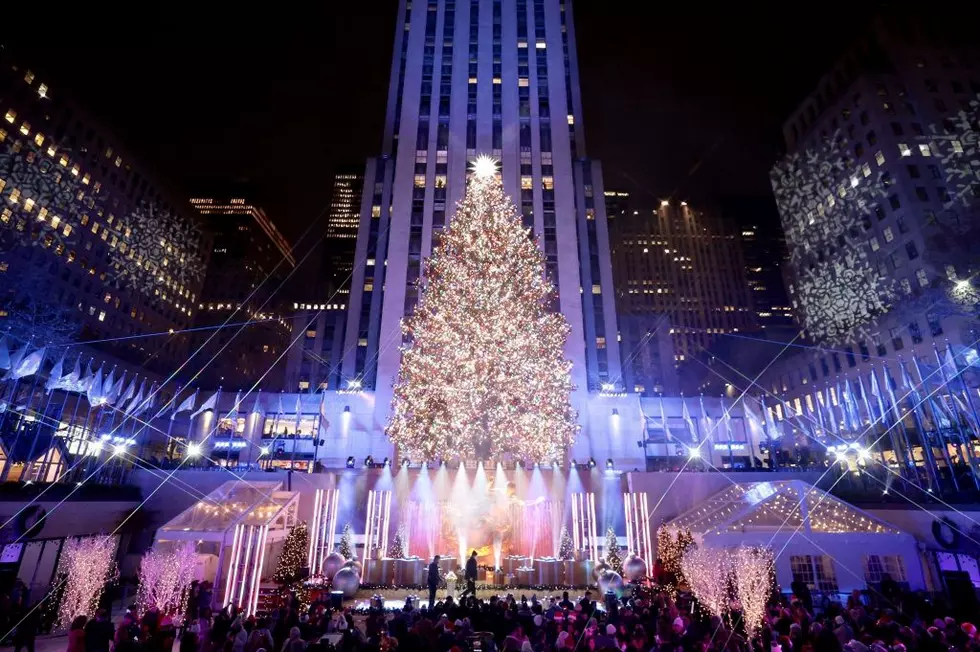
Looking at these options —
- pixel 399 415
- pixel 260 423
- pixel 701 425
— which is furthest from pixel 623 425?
pixel 260 423

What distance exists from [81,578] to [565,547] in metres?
14.9

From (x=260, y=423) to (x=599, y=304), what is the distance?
86.5ft

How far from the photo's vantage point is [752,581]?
471 inches

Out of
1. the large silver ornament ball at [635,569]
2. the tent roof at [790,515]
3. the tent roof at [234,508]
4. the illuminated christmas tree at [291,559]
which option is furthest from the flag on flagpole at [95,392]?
the tent roof at [790,515]

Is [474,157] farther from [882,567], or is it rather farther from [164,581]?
[882,567]

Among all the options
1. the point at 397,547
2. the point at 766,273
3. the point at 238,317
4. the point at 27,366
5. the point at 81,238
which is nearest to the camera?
the point at 397,547

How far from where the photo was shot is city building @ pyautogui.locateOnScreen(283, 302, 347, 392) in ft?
223

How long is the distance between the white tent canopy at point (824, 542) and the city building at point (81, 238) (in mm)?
41094

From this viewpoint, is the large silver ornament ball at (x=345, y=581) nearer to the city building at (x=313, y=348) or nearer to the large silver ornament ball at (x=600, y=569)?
the large silver ornament ball at (x=600, y=569)

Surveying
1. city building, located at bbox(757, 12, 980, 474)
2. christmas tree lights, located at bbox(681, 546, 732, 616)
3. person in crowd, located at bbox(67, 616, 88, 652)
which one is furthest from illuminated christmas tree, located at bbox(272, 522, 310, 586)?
city building, located at bbox(757, 12, 980, 474)

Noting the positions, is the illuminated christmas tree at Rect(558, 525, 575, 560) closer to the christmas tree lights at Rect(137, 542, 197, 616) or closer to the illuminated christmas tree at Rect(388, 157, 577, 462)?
the illuminated christmas tree at Rect(388, 157, 577, 462)

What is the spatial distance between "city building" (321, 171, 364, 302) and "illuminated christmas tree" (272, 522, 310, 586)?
85.9 meters

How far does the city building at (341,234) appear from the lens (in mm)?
108125

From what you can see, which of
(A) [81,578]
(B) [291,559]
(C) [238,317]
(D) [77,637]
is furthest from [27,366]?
(C) [238,317]
